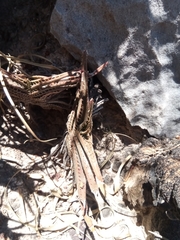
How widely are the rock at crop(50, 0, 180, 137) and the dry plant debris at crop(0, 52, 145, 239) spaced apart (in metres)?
0.06

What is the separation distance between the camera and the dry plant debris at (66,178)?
1.37 meters

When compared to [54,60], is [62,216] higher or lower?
lower

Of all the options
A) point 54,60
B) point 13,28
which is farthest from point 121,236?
point 13,28

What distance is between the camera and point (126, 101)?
4.67 feet

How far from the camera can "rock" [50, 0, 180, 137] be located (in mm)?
1302

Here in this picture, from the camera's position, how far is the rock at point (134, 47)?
4.27ft

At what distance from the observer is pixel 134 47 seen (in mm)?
1348

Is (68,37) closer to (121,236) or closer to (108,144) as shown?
(108,144)

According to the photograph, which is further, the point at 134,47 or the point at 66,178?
the point at 66,178

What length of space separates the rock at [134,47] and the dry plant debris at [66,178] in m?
0.06

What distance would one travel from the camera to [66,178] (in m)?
1.49

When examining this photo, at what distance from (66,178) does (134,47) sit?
1.62ft

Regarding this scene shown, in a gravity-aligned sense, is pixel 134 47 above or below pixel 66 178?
above

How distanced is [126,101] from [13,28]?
469 mm
